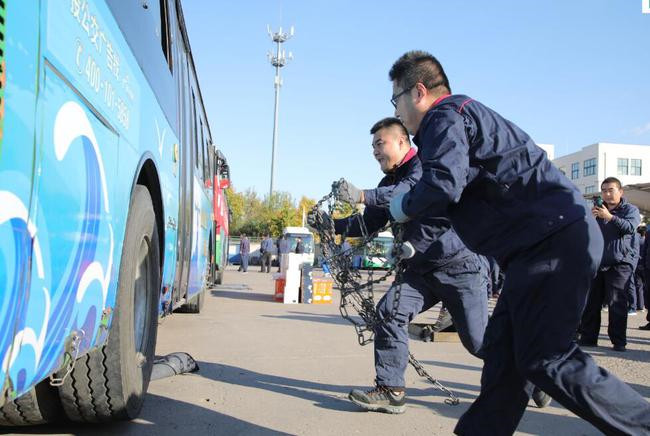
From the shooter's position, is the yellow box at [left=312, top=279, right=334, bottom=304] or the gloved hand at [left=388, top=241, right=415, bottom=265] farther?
the yellow box at [left=312, top=279, right=334, bottom=304]

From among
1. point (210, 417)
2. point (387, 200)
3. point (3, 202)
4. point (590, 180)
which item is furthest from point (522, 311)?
point (590, 180)

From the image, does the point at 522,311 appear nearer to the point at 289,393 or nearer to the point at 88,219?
the point at 88,219

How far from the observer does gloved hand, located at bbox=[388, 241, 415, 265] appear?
3.18 metres

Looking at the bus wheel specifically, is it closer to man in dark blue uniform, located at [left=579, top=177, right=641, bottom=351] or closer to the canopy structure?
man in dark blue uniform, located at [left=579, top=177, right=641, bottom=351]

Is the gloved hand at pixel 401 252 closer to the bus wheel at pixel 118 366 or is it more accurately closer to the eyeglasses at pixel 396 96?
the eyeglasses at pixel 396 96

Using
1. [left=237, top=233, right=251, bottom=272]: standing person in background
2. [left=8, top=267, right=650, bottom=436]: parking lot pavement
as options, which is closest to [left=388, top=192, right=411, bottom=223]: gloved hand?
[left=8, top=267, right=650, bottom=436]: parking lot pavement

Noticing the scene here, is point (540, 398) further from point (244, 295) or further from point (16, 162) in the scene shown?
point (244, 295)

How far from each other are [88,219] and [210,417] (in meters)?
2.09

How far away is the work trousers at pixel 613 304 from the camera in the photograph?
22.3 feet

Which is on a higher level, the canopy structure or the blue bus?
the canopy structure

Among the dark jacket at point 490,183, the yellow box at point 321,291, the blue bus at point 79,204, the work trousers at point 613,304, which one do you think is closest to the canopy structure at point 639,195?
the yellow box at point 321,291

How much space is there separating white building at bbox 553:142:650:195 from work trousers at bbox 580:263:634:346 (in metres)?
61.0

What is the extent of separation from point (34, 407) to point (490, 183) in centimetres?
236

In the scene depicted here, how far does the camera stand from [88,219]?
2.04 metres
